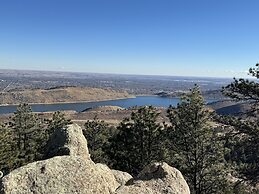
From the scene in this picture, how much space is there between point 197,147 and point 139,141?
455 inches

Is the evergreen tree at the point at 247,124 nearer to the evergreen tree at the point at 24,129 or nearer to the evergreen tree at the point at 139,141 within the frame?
the evergreen tree at the point at 139,141

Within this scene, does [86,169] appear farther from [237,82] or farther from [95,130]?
[95,130]

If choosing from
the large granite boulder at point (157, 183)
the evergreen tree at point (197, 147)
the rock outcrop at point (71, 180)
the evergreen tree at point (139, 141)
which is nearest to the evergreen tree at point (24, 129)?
the evergreen tree at point (139, 141)

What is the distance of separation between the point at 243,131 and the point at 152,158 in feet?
54.2

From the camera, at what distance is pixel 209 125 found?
3356 cm

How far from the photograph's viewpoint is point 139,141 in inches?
1725

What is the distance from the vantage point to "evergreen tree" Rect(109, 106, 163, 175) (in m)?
42.7

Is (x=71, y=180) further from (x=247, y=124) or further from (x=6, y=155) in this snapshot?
(x=6, y=155)

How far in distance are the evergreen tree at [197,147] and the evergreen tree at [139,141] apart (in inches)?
299

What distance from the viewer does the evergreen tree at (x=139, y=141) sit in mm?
42719

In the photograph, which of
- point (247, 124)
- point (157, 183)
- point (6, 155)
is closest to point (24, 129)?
point (6, 155)

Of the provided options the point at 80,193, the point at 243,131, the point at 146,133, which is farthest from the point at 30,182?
the point at 146,133

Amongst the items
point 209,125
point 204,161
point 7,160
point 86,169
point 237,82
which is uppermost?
point 237,82

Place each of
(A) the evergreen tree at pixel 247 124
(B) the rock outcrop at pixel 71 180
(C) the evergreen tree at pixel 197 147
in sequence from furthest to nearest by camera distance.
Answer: (C) the evergreen tree at pixel 197 147
(A) the evergreen tree at pixel 247 124
(B) the rock outcrop at pixel 71 180
